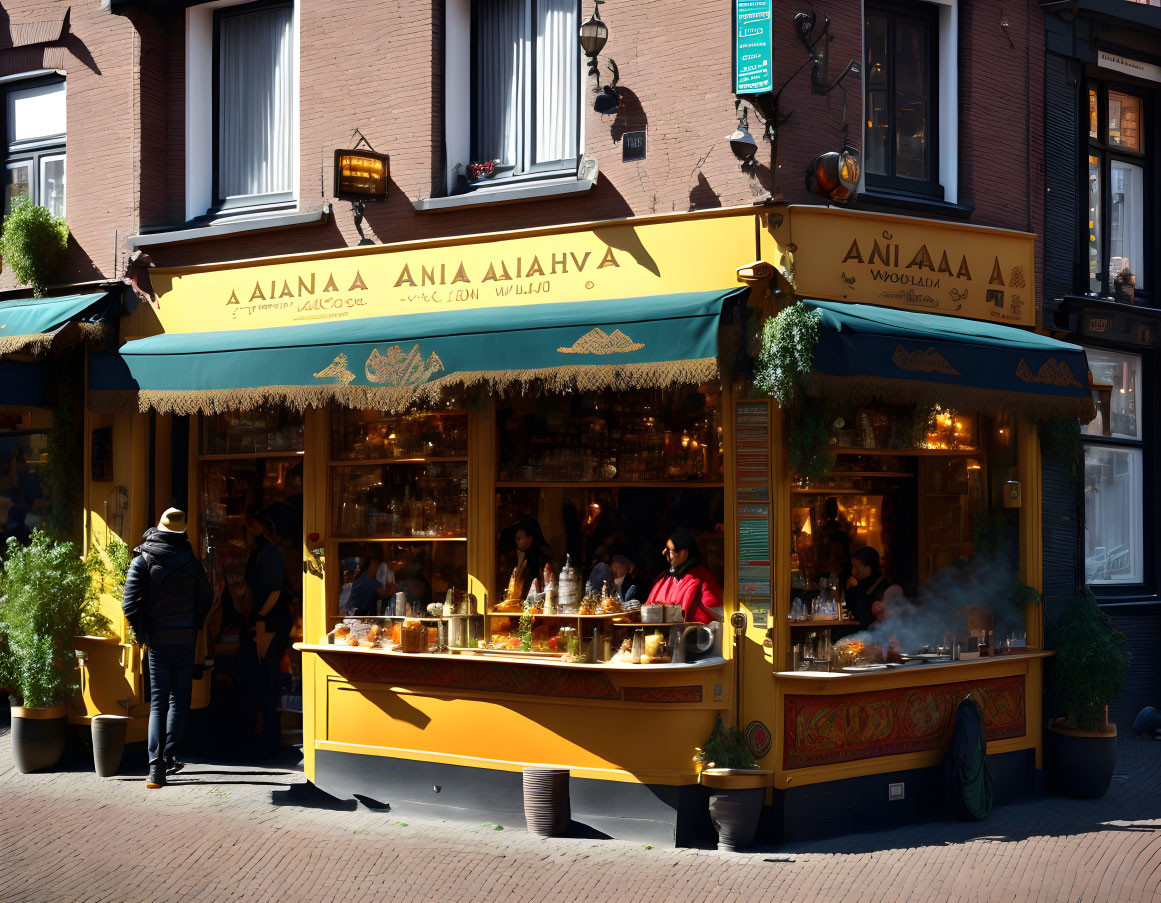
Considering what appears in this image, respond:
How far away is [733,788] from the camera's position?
29.2ft

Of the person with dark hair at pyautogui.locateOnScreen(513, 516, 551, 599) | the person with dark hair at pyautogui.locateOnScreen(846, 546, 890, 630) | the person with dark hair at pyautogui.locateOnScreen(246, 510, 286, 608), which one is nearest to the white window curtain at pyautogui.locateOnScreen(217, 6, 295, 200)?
the person with dark hair at pyautogui.locateOnScreen(246, 510, 286, 608)

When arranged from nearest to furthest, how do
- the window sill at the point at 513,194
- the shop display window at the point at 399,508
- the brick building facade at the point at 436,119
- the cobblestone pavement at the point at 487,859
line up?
the cobblestone pavement at the point at 487,859 → the brick building facade at the point at 436,119 → the window sill at the point at 513,194 → the shop display window at the point at 399,508

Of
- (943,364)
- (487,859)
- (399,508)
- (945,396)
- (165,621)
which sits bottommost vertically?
(487,859)

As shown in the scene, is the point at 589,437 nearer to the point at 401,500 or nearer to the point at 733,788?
the point at 401,500

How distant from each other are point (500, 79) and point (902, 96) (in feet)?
10.6

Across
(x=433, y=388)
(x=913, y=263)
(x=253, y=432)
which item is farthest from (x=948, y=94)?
(x=253, y=432)

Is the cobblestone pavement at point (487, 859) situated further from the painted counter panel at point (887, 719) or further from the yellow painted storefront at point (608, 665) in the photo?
the painted counter panel at point (887, 719)

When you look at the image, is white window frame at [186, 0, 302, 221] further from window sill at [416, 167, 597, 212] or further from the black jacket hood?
the black jacket hood

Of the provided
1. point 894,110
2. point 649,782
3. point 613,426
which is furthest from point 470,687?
point 894,110

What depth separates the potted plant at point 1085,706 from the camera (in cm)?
1038

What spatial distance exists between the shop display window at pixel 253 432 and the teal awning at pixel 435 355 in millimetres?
1151

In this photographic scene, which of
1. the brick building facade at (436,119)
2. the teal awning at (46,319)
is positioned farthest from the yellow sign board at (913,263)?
the teal awning at (46,319)

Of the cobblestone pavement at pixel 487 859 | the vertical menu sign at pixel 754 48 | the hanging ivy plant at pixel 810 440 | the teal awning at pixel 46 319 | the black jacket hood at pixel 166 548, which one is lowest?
the cobblestone pavement at pixel 487 859

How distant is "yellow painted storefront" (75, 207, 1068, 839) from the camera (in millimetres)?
9203
